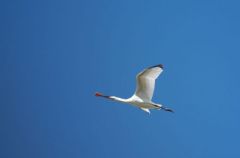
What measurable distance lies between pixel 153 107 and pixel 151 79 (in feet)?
2.06

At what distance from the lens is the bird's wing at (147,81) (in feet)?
63.4

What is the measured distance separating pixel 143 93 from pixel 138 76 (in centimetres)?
49

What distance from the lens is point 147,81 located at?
19531 mm

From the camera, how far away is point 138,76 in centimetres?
1942

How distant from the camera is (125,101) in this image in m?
19.8

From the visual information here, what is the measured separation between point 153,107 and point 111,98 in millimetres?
990

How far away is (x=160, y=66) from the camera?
19.2 m

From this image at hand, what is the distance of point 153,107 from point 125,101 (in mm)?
618

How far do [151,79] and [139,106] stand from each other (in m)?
0.73

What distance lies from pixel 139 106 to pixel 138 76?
2.65ft

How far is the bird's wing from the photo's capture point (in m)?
19.3

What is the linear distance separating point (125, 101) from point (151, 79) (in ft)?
2.56

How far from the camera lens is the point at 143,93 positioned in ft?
64.7

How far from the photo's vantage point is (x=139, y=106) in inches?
784
